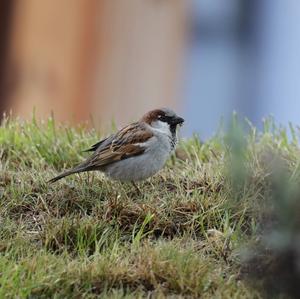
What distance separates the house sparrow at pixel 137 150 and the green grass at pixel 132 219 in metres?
0.10

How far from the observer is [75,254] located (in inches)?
248

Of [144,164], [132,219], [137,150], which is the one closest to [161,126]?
[137,150]

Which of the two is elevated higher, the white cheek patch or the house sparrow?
the white cheek patch

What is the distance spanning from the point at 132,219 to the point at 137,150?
888mm

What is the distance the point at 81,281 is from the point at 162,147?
1.77 metres

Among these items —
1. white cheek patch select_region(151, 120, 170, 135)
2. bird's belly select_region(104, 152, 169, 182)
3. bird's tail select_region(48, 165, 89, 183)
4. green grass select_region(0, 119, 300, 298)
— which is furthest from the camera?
white cheek patch select_region(151, 120, 170, 135)

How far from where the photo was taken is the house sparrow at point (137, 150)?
7277mm

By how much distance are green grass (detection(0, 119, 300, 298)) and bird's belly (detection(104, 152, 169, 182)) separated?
0.08 meters

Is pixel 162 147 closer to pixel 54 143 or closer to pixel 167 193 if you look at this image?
pixel 167 193

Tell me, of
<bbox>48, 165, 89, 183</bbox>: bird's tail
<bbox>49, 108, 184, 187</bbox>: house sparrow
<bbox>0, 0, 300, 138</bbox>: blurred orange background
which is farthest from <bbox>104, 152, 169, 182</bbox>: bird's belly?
<bbox>0, 0, 300, 138</bbox>: blurred orange background

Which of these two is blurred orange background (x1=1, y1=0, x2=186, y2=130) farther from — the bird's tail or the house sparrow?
the bird's tail

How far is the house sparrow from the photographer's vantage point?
7.28m

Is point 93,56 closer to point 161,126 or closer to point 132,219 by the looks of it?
point 161,126

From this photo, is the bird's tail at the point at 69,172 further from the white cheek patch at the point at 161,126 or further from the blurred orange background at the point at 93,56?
the blurred orange background at the point at 93,56
